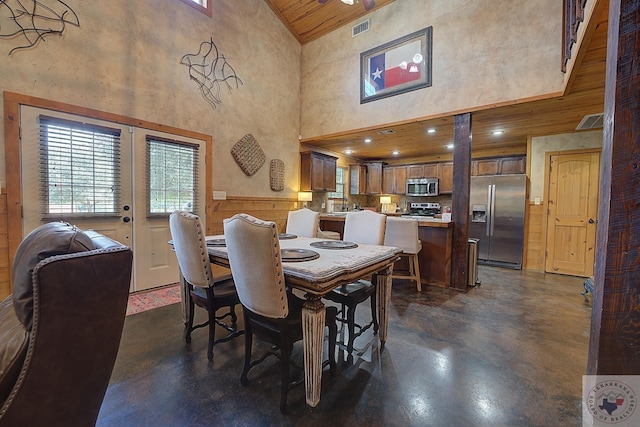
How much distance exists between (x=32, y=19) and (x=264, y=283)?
3.62 meters

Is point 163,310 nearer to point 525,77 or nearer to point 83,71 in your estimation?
point 83,71

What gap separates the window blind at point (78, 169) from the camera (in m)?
2.73

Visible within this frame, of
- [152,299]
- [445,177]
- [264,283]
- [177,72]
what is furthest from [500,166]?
[152,299]

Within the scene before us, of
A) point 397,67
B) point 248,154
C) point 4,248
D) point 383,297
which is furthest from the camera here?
point 248,154

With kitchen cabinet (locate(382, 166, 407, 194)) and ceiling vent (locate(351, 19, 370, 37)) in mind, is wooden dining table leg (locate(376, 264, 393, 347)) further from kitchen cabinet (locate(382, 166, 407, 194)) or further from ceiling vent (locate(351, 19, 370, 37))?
kitchen cabinet (locate(382, 166, 407, 194))

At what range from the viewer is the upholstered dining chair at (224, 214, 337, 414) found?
1.38m

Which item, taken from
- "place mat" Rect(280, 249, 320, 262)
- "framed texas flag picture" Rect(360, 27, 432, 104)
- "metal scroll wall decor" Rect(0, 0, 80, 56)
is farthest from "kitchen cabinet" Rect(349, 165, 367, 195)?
"metal scroll wall decor" Rect(0, 0, 80, 56)

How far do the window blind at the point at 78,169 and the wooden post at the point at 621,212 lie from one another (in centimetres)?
412

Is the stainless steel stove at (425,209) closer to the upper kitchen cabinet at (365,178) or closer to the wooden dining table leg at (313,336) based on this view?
the upper kitchen cabinet at (365,178)

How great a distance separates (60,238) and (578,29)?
3.76 metres

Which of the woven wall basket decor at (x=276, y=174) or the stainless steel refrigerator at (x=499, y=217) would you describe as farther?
the woven wall basket decor at (x=276, y=174)

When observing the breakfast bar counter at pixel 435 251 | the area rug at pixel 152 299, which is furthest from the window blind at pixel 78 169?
the breakfast bar counter at pixel 435 251

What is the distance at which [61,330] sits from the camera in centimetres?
80

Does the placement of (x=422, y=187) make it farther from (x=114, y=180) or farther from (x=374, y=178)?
(x=114, y=180)
